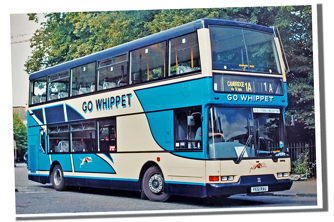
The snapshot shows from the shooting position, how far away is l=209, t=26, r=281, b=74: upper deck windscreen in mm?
11312

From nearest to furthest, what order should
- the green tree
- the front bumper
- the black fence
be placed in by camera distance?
1. the front bumper
2. the black fence
3. the green tree

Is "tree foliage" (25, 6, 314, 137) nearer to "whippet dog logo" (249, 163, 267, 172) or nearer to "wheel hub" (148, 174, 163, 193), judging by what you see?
"whippet dog logo" (249, 163, 267, 172)

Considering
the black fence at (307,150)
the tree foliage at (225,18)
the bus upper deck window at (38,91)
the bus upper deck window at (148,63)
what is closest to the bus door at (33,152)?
the bus upper deck window at (38,91)

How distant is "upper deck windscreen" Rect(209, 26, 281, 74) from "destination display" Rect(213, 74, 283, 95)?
175 millimetres

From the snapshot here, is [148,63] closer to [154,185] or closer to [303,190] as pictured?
[154,185]

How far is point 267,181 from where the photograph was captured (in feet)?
37.8

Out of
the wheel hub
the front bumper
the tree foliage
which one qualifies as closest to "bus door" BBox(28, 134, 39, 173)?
the tree foliage

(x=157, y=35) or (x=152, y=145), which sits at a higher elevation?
(x=157, y=35)

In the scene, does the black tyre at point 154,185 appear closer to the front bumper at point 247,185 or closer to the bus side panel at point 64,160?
the front bumper at point 247,185

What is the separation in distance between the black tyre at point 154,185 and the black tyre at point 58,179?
3.04m

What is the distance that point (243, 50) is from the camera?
11570mm

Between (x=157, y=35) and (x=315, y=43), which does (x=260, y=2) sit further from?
(x=157, y=35)

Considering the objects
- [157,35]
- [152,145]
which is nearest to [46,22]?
[157,35]

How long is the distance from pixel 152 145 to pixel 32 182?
12.5 ft
